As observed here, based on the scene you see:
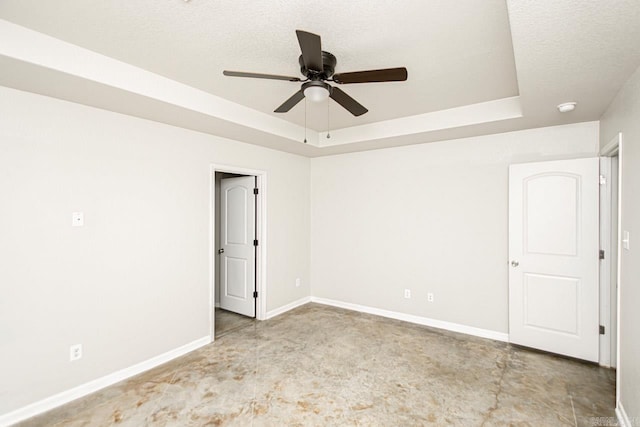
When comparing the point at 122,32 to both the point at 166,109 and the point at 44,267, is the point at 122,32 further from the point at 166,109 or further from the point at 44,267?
the point at 44,267

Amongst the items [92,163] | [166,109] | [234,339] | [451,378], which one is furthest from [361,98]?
[234,339]

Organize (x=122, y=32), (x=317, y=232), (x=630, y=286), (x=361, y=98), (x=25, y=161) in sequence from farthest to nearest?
(x=317, y=232)
(x=361, y=98)
(x=25, y=161)
(x=630, y=286)
(x=122, y=32)

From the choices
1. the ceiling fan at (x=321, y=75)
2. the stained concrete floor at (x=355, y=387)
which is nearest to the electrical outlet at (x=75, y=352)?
the stained concrete floor at (x=355, y=387)

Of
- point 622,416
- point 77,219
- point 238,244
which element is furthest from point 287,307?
point 622,416

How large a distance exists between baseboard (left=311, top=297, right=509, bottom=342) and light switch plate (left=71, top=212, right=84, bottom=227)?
3.45m

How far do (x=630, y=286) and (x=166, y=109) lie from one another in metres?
3.76

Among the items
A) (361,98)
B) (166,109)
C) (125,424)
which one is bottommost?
(125,424)

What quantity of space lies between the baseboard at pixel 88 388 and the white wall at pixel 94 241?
5cm

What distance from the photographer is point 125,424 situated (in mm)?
2207

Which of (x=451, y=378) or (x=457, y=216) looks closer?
(x=451, y=378)

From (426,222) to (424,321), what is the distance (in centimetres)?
130

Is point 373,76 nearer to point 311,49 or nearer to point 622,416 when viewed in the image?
point 311,49

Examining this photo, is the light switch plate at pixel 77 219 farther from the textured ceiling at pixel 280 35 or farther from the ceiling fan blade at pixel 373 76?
the ceiling fan blade at pixel 373 76

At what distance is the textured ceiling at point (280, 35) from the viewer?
1.72m
